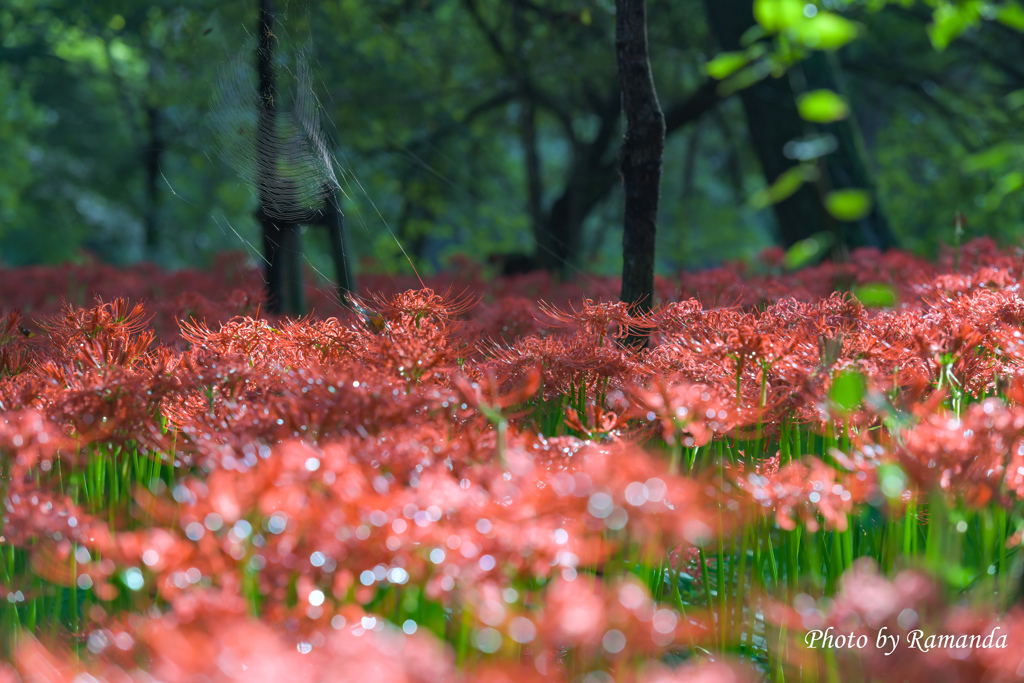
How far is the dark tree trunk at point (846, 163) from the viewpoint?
7.02 metres

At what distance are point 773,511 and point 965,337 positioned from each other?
2.20 ft

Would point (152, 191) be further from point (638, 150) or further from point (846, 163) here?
point (638, 150)

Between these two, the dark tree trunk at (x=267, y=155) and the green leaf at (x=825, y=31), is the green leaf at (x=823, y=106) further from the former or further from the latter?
the dark tree trunk at (x=267, y=155)

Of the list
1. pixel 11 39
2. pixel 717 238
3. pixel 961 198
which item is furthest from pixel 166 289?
pixel 717 238

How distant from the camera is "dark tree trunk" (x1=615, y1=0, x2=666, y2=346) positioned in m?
3.11

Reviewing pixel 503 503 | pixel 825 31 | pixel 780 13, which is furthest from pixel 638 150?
pixel 503 503

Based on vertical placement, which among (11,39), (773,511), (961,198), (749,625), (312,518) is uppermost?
(11,39)

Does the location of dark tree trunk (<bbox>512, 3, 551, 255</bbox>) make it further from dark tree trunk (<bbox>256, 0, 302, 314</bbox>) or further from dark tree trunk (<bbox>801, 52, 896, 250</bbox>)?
dark tree trunk (<bbox>256, 0, 302, 314</bbox>)

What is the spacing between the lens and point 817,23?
1.45 metres

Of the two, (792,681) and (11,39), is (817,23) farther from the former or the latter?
(11,39)

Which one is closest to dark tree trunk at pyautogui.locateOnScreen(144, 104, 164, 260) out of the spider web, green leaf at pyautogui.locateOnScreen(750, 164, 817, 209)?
the spider web

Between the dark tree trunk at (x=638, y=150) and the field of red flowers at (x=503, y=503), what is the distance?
2.75 ft

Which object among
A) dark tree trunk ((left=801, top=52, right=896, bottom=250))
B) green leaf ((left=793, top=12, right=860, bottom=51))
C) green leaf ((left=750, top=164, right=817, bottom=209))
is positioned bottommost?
green leaf ((left=750, top=164, right=817, bottom=209))

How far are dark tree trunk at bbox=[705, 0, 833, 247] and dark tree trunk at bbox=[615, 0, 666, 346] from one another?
14.8 feet
